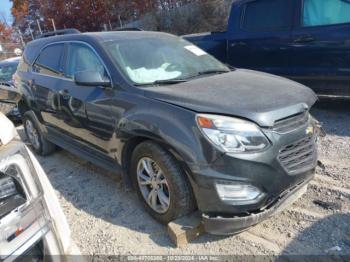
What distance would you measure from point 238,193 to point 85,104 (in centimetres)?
198

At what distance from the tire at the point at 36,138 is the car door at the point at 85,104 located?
3.25ft

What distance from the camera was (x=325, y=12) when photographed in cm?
502

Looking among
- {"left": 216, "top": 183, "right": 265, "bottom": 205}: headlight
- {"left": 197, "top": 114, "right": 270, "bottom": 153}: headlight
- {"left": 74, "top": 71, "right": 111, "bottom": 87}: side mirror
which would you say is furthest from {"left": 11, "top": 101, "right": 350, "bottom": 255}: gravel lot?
{"left": 74, "top": 71, "right": 111, "bottom": 87}: side mirror

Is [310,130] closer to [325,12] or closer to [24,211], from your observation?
[24,211]

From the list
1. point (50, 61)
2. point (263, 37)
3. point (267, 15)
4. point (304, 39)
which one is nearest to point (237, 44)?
point (263, 37)

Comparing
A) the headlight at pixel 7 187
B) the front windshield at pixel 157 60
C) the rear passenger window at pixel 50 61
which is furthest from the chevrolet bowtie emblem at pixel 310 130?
the rear passenger window at pixel 50 61

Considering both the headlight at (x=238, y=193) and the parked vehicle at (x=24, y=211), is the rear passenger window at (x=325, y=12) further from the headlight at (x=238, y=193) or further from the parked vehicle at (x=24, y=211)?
the parked vehicle at (x=24, y=211)

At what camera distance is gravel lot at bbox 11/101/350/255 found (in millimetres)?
2801

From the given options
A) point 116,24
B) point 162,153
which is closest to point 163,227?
point 162,153

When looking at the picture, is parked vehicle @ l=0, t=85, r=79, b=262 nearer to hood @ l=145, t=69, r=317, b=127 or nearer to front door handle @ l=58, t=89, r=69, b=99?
hood @ l=145, t=69, r=317, b=127

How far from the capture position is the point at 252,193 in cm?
263

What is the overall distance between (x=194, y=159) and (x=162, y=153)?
36cm

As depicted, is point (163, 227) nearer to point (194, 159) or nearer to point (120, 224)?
point (120, 224)

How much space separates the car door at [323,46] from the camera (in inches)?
190
